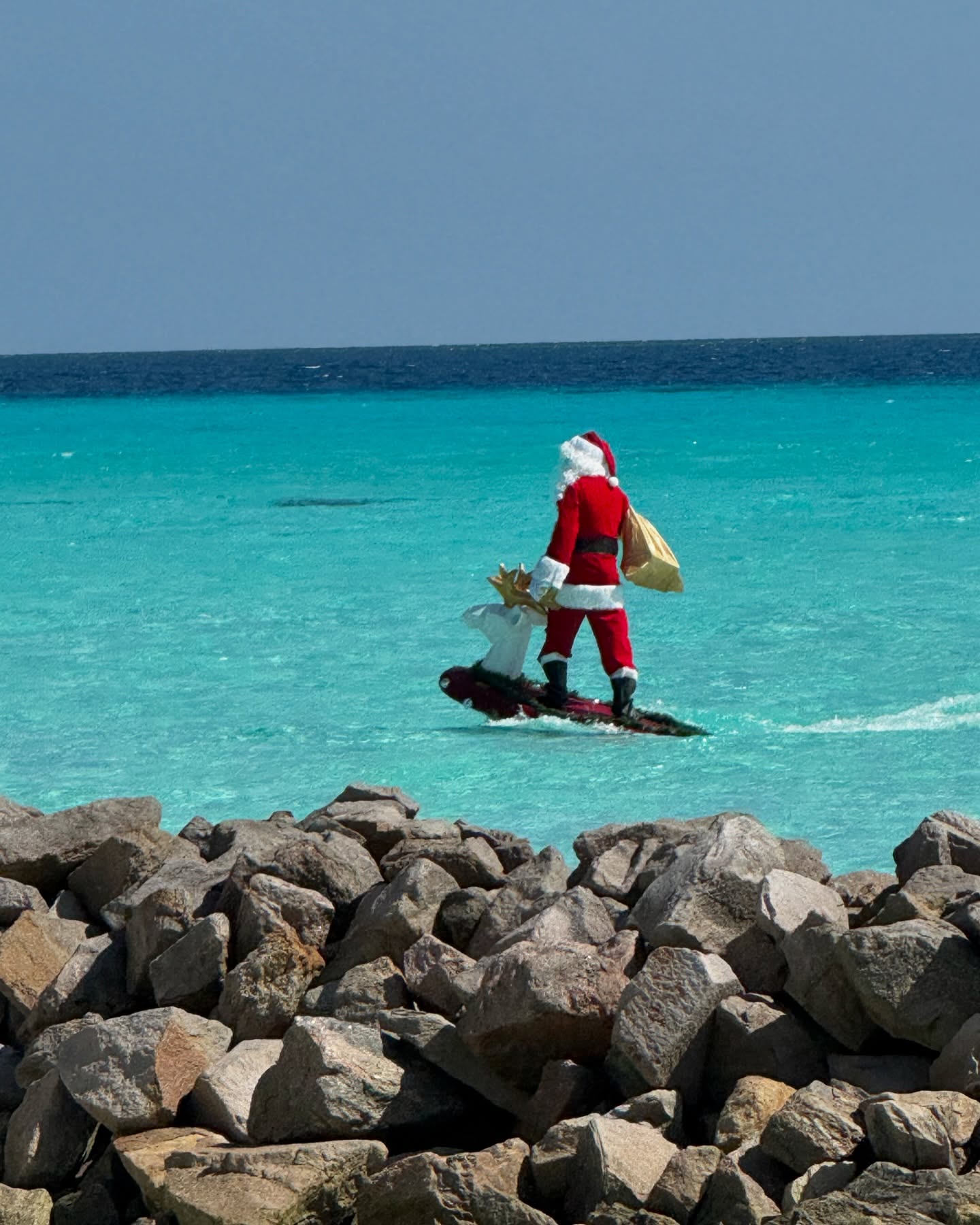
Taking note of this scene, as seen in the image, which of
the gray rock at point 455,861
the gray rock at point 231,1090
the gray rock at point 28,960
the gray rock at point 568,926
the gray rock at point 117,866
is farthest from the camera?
the gray rock at point 117,866

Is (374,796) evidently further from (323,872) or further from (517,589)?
(517,589)

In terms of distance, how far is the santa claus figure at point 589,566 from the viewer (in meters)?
8.48

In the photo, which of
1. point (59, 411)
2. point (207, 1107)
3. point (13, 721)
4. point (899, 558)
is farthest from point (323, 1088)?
point (59, 411)

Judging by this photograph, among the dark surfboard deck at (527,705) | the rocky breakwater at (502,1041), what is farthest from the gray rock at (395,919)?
the dark surfboard deck at (527,705)

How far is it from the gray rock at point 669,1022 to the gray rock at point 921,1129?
1.66 feet

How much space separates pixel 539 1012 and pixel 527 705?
5.26m

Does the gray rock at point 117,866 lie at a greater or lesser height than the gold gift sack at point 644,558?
lesser

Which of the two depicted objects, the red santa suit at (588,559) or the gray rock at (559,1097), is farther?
the red santa suit at (588,559)

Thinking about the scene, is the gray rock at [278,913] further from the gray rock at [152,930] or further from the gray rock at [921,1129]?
the gray rock at [921,1129]

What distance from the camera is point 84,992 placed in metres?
4.37

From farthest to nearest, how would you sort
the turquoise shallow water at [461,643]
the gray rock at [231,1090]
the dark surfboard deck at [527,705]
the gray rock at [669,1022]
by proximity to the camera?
the dark surfboard deck at [527,705]
the turquoise shallow water at [461,643]
the gray rock at [231,1090]
the gray rock at [669,1022]

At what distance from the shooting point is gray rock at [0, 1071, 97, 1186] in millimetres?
3861

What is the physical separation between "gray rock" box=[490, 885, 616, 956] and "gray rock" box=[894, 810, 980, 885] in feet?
3.29

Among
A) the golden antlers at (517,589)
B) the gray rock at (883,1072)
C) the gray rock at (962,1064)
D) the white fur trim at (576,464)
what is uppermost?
the white fur trim at (576,464)
